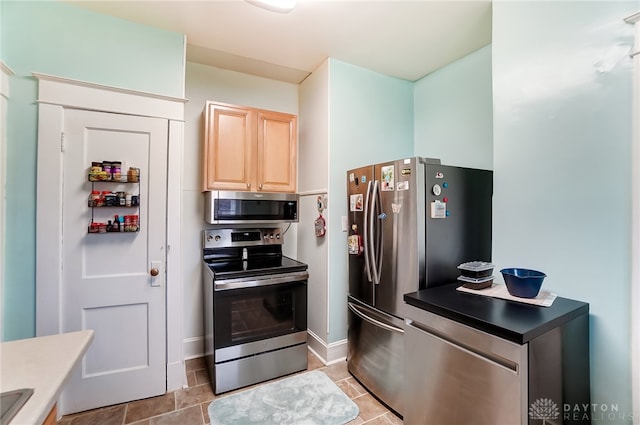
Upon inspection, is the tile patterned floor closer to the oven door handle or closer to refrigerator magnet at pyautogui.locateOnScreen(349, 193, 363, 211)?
the oven door handle

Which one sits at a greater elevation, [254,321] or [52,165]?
[52,165]

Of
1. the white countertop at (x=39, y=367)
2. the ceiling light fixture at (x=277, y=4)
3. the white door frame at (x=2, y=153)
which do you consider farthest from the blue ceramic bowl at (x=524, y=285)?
the white door frame at (x=2, y=153)

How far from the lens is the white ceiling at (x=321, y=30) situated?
2.00 m

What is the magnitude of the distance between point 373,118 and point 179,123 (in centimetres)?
181

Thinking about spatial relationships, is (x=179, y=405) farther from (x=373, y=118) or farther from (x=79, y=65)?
(x=373, y=118)

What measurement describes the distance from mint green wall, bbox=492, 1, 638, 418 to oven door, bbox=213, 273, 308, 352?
1.59 metres

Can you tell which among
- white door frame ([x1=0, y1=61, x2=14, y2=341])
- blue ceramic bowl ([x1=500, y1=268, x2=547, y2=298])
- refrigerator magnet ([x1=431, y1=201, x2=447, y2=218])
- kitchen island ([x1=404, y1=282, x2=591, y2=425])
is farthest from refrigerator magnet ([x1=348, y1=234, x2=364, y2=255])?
white door frame ([x1=0, y1=61, x2=14, y2=341])

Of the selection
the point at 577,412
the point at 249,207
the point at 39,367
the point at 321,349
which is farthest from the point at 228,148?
the point at 577,412

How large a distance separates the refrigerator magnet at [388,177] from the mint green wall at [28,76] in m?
2.08

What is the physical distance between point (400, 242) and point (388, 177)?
1.57ft

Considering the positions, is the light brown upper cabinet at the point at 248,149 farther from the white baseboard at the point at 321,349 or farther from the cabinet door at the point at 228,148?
the white baseboard at the point at 321,349

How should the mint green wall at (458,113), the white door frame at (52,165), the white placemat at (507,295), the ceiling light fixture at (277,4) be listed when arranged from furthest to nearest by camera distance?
the mint green wall at (458,113)
the white door frame at (52,165)
the ceiling light fixture at (277,4)
the white placemat at (507,295)

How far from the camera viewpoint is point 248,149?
8.71 ft

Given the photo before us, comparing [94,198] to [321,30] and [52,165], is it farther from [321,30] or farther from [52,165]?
[321,30]
